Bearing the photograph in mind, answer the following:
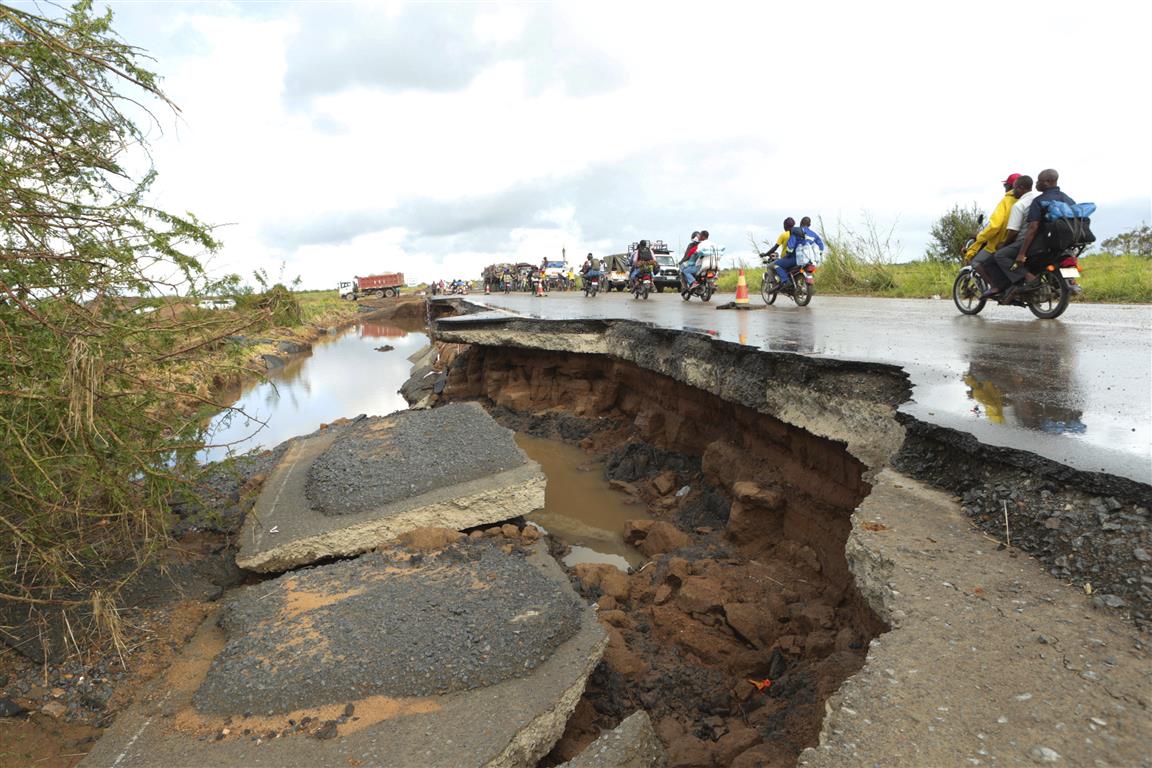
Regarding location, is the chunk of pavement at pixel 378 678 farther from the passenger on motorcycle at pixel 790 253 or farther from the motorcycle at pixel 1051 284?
the passenger on motorcycle at pixel 790 253

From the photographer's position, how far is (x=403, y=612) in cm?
356

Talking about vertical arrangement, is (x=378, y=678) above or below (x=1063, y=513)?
below

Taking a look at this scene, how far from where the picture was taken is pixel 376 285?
56.0 meters

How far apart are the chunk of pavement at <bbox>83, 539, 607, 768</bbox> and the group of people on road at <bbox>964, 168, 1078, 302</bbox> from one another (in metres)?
6.74

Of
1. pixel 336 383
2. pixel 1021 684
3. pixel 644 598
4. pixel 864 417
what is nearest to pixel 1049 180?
pixel 864 417

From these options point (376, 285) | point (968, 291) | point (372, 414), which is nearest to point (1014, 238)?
point (968, 291)

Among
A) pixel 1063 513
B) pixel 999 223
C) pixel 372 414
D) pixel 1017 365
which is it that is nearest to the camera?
pixel 1063 513

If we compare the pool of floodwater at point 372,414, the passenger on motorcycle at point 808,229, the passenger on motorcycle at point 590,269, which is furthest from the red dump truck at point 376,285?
the passenger on motorcycle at point 808,229

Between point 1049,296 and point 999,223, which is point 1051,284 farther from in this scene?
point 999,223

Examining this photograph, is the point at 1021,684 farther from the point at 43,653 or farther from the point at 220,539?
the point at 220,539

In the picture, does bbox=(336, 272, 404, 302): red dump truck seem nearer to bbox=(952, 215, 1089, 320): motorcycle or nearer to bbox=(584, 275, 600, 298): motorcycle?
bbox=(584, 275, 600, 298): motorcycle

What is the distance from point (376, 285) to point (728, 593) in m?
55.6

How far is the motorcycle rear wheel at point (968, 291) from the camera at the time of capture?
8.91 m

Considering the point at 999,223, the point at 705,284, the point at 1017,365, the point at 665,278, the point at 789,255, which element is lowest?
the point at 1017,365
